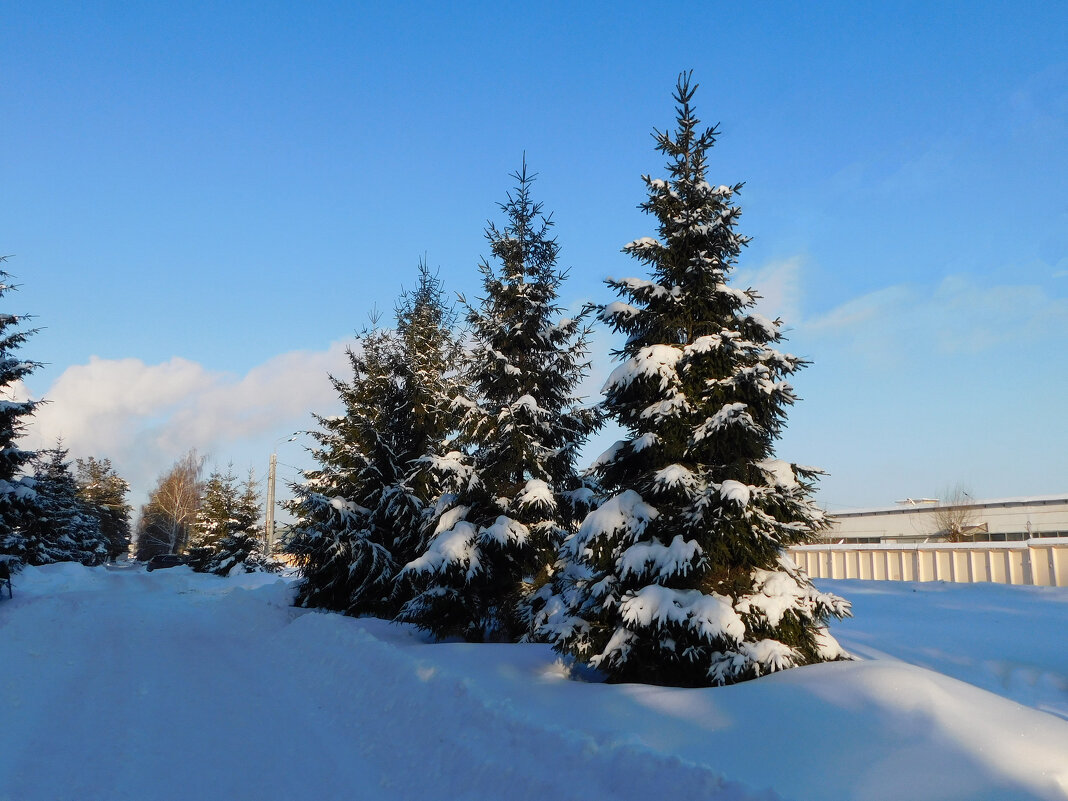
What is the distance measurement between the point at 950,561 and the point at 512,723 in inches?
839

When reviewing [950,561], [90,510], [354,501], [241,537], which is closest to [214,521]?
[241,537]

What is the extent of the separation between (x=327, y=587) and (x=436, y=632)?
6.17 m

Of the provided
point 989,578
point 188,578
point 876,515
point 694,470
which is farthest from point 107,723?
point 876,515

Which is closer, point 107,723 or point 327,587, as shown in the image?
point 107,723

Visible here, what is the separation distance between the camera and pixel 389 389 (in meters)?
19.3

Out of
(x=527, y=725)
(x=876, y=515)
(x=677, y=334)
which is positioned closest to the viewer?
(x=527, y=725)

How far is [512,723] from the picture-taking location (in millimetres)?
6977

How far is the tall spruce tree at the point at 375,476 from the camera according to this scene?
698 inches

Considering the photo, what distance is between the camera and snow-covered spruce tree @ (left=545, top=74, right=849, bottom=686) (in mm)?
7715

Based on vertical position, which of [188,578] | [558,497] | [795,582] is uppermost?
[558,497]

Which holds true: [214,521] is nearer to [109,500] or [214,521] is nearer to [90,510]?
[90,510]

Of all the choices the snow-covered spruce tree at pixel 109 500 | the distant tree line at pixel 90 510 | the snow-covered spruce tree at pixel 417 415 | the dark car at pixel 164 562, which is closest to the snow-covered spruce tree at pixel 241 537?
the distant tree line at pixel 90 510

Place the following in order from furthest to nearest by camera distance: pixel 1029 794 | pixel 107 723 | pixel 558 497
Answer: pixel 558 497, pixel 107 723, pixel 1029 794

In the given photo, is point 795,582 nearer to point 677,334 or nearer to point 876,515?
point 677,334
